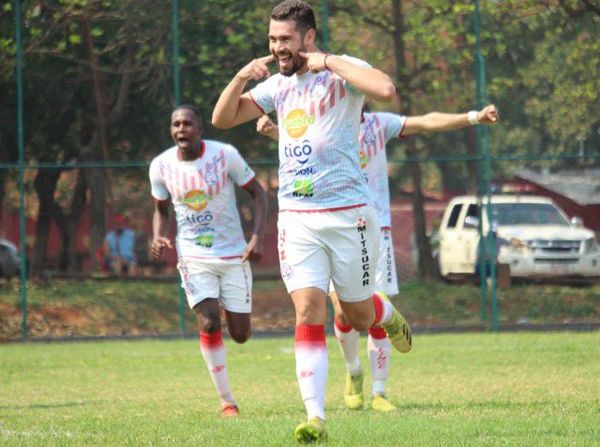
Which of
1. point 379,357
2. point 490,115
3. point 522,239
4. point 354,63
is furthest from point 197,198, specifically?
point 522,239

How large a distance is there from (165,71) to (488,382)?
28.6 ft

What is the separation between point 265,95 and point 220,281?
2.50 metres

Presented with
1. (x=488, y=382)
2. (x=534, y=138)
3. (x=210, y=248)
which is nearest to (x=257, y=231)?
(x=210, y=248)

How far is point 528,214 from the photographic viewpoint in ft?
59.4

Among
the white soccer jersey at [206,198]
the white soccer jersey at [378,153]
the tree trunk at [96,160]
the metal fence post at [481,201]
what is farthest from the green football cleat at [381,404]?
the tree trunk at [96,160]

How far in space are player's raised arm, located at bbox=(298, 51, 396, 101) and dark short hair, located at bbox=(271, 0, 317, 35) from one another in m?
0.17

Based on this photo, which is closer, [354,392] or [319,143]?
[319,143]

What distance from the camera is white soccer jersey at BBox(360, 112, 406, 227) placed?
29.5 ft

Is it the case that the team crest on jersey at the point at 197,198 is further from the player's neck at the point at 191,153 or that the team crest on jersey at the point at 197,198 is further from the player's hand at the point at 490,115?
the player's hand at the point at 490,115

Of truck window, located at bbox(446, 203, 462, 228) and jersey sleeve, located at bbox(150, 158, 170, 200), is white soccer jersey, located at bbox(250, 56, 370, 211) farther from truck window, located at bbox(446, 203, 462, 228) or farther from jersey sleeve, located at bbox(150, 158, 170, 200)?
truck window, located at bbox(446, 203, 462, 228)

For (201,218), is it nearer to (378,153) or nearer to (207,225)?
(207,225)

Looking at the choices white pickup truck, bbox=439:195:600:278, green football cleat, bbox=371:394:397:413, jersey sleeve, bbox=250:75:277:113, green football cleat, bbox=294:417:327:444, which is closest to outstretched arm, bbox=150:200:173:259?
green football cleat, bbox=371:394:397:413

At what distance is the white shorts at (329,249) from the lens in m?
6.66

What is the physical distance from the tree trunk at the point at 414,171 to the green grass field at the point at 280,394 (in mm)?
1542
